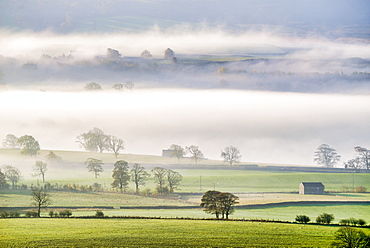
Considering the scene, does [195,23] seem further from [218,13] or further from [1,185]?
[1,185]

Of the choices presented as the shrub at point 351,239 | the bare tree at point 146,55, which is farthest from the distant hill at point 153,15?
the shrub at point 351,239

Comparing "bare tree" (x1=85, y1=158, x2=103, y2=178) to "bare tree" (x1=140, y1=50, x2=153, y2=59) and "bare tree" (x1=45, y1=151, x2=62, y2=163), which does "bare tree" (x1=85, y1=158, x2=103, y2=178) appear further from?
"bare tree" (x1=140, y1=50, x2=153, y2=59)

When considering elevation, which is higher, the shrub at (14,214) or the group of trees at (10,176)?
the group of trees at (10,176)

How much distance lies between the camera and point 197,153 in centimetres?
8925

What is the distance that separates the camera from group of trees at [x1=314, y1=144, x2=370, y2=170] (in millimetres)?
81438

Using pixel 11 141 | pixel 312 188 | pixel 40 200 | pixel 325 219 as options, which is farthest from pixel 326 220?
pixel 11 141

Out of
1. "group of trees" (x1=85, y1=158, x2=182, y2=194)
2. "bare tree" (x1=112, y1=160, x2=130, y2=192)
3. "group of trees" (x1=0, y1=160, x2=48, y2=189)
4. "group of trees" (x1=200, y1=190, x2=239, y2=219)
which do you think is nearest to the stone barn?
"group of trees" (x1=0, y1=160, x2=48, y2=189)

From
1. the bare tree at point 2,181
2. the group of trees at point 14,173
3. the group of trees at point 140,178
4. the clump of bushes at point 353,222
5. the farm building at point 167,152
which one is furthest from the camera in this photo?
the farm building at point 167,152

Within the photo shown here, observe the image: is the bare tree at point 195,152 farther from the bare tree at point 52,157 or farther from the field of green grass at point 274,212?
the field of green grass at point 274,212

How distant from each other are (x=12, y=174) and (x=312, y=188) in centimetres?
2689

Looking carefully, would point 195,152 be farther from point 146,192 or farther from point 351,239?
point 351,239

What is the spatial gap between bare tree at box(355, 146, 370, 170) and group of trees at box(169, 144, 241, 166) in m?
13.9

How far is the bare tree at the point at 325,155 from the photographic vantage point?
89.8 metres

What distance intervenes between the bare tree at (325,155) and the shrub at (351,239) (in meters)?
51.0
